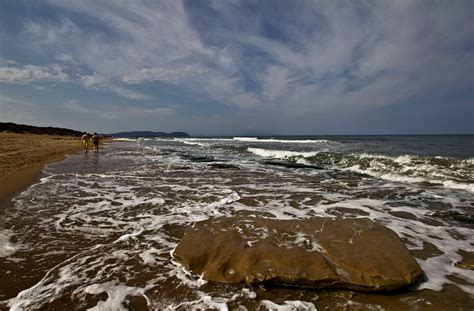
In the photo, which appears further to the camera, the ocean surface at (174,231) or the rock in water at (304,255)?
the rock in water at (304,255)

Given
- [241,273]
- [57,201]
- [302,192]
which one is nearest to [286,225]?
[241,273]

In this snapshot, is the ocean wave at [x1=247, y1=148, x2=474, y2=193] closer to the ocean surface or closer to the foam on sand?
the ocean surface

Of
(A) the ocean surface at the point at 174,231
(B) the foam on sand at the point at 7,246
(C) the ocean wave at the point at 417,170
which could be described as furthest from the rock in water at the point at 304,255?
(C) the ocean wave at the point at 417,170

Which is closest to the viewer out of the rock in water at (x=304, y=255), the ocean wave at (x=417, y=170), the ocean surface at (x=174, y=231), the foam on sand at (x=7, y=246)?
the ocean surface at (x=174, y=231)

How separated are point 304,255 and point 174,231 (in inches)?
98.0

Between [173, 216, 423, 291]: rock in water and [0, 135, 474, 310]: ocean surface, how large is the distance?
0.45 feet

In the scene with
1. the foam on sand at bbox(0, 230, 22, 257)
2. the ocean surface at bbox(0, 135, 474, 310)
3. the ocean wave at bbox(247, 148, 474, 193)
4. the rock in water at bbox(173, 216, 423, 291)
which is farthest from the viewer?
the ocean wave at bbox(247, 148, 474, 193)

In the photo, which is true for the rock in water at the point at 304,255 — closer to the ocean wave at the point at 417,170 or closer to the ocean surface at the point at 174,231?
the ocean surface at the point at 174,231

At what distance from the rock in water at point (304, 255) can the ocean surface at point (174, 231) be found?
0.45 ft

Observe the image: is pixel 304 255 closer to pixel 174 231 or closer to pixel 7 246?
pixel 174 231

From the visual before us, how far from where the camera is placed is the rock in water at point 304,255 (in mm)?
3182

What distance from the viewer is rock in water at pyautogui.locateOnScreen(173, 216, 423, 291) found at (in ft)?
10.4

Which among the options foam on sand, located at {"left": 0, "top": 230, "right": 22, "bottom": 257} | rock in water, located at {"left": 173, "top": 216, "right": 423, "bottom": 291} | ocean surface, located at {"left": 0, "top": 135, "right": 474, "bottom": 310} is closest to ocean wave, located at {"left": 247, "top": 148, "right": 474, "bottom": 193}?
ocean surface, located at {"left": 0, "top": 135, "right": 474, "bottom": 310}

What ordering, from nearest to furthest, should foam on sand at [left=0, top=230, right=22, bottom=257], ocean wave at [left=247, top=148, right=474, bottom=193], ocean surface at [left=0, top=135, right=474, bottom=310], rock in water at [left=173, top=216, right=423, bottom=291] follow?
ocean surface at [left=0, top=135, right=474, bottom=310] → rock in water at [left=173, top=216, right=423, bottom=291] → foam on sand at [left=0, top=230, right=22, bottom=257] → ocean wave at [left=247, top=148, right=474, bottom=193]
